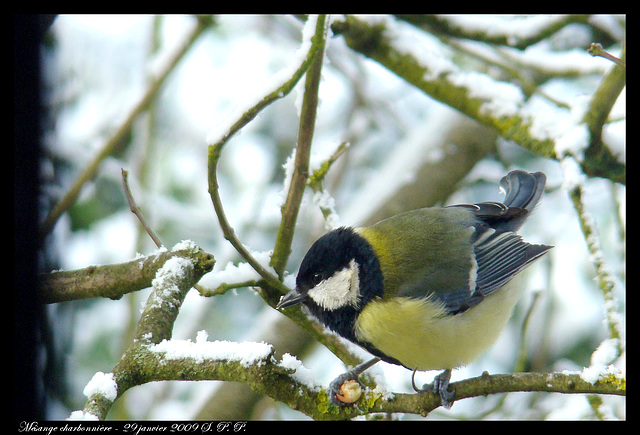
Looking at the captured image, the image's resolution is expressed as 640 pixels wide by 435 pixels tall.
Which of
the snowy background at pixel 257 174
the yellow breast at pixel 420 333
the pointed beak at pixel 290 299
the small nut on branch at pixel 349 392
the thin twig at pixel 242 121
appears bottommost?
the small nut on branch at pixel 349 392

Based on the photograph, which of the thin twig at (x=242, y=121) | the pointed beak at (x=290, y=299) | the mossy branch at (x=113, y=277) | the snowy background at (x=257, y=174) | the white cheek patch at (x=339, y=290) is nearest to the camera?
the thin twig at (x=242, y=121)

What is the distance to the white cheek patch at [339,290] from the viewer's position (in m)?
1.55

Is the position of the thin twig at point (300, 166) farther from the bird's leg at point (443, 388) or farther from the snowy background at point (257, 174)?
the snowy background at point (257, 174)

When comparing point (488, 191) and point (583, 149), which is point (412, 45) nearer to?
point (583, 149)

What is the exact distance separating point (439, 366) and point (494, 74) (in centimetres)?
212

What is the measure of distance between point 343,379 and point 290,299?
0.25m

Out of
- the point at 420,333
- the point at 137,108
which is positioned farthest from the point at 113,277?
the point at 137,108

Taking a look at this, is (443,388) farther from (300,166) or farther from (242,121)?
(242,121)

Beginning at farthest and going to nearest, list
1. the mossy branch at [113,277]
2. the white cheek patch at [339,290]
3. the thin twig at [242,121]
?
the white cheek patch at [339,290], the mossy branch at [113,277], the thin twig at [242,121]

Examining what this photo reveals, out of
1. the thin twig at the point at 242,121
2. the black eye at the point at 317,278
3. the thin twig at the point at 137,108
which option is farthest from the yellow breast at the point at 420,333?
the thin twig at the point at 137,108

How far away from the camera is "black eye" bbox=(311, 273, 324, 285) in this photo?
1.53m

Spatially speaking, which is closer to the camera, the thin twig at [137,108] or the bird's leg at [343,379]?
the bird's leg at [343,379]

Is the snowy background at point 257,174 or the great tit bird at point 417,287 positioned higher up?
the snowy background at point 257,174

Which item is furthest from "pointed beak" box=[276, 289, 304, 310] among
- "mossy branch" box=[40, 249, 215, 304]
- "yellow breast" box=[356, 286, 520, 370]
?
"mossy branch" box=[40, 249, 215, 304]
